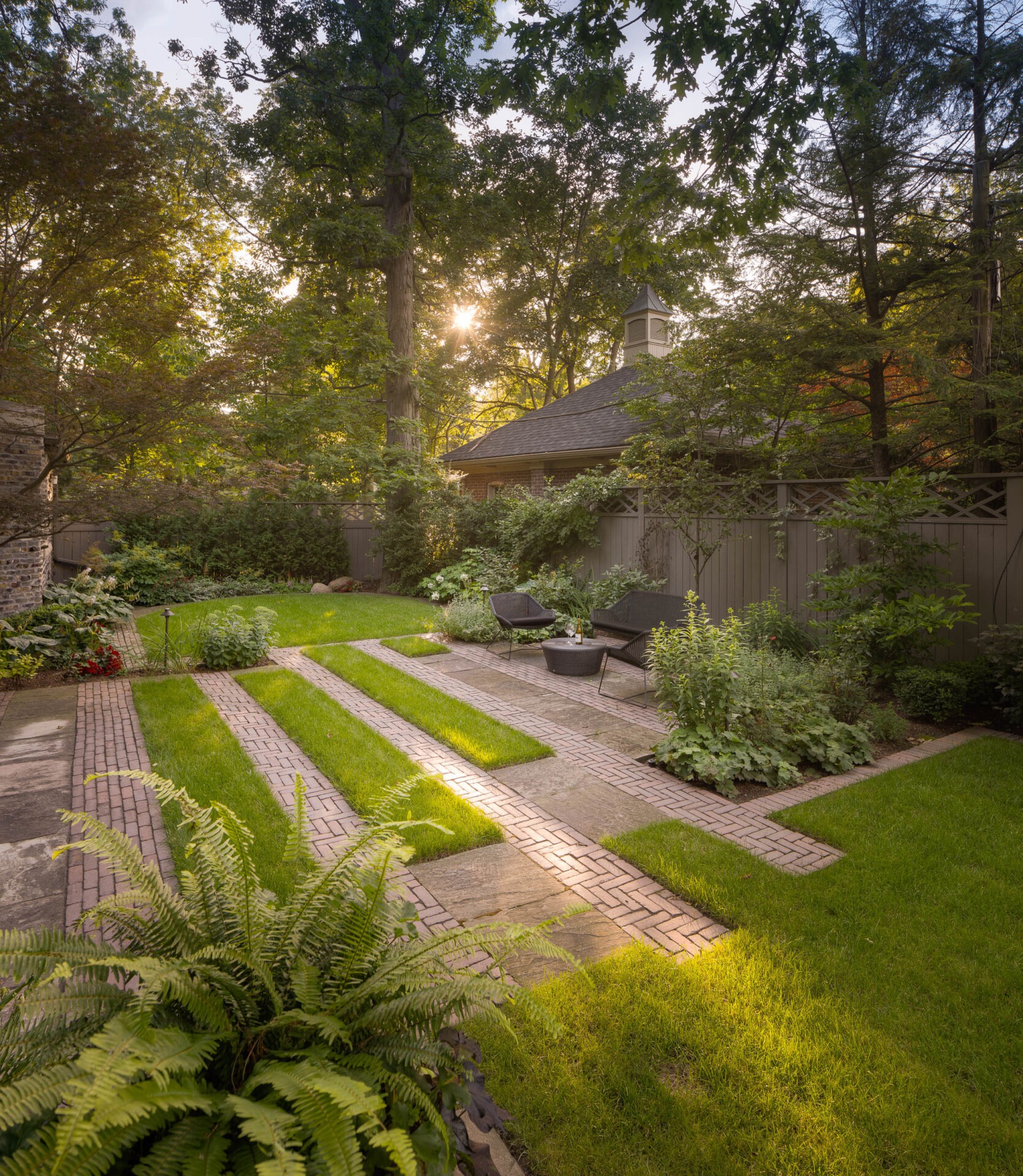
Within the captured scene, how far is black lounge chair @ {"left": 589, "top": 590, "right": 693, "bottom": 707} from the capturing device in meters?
7.04

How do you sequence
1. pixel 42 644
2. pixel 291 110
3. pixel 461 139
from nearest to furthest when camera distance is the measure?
1. pixel 42 644
2. pixel 291 110
3. pixel 461 139

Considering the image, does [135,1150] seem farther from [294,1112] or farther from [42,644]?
[42,644]

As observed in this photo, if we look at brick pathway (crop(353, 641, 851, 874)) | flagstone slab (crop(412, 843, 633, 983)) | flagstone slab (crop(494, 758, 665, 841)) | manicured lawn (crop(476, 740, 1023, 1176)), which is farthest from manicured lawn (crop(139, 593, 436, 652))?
manicured lawn (crop(476, 740, 1023, 1176))

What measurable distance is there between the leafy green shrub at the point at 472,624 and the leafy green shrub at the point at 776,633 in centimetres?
355

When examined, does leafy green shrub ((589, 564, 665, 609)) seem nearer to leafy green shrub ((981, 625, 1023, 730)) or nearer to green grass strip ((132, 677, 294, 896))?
leafy green shrub ((981, 625, 1023, 730))

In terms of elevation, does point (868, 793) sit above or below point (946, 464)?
below

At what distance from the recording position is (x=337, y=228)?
1491 centimetres

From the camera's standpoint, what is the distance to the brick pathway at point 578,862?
10.5 feet

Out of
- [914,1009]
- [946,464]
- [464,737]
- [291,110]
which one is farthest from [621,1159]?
[291,110]

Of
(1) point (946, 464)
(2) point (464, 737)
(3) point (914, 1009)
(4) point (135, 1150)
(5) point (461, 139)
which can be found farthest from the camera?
(5) point (461, 139)

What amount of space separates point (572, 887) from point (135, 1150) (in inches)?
96.2

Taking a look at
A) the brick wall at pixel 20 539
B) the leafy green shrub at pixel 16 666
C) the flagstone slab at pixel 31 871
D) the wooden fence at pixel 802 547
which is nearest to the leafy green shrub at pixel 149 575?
the brick wall at pixel 20 539

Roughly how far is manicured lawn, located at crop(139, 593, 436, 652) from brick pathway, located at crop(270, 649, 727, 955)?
4.55 m

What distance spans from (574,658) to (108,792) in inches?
189
